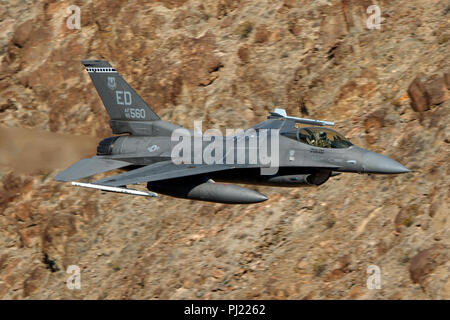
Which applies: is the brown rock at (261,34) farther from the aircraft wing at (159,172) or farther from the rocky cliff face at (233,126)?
the aircraft wing at (159,172)

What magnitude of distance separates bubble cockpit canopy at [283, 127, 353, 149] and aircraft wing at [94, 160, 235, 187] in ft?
7.12

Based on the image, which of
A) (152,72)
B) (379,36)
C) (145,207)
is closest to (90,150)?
(145,207)

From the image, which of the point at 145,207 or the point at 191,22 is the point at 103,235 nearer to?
the point at 145,207

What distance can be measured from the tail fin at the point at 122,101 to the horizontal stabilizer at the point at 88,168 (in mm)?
1522

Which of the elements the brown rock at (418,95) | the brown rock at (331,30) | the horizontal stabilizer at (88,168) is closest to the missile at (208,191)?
the horizontal stabilizer at (88,168)

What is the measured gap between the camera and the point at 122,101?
22.2 meters

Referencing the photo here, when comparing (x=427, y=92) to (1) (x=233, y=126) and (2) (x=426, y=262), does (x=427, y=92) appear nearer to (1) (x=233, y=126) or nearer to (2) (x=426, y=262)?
(2) (x=426, y=262)

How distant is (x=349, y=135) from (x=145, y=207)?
8.40 m

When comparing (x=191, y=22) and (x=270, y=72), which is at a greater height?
(x=191, y=22)

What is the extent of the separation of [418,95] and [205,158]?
8.43 metres

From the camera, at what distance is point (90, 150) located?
87.3 ft

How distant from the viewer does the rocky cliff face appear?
20500 millimetres

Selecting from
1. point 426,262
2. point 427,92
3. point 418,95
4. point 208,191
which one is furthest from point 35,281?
point 427,92

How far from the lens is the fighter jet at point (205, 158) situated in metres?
18.4
